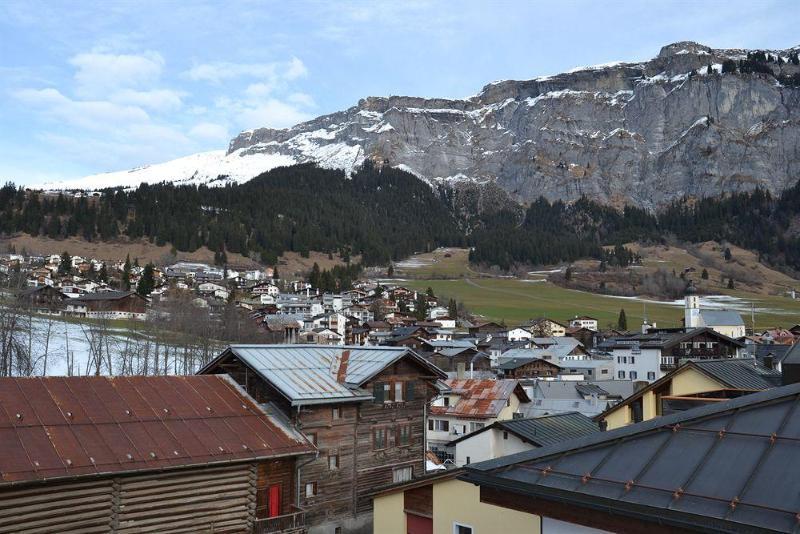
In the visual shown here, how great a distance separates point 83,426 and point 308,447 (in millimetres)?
7134

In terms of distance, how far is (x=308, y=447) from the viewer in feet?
74.2

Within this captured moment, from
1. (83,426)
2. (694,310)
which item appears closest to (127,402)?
(83,426)

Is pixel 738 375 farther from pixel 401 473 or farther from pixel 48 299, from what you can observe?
pixel 48 299

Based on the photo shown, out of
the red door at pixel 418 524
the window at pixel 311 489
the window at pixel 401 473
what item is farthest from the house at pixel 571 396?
the red door at pixel 418 524

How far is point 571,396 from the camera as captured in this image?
56094 mm

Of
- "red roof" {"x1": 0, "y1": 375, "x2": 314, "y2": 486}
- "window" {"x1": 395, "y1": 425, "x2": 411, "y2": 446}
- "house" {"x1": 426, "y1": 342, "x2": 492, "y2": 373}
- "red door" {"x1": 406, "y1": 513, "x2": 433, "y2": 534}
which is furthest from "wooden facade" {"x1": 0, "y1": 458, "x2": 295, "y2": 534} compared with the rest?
"house" {"x1": 426, "y1": 342, "x2": 492, "y2": 373}

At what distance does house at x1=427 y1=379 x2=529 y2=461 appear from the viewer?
4716 cm

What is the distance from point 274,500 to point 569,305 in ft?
498

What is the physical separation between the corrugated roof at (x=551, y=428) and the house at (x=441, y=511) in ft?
36.4

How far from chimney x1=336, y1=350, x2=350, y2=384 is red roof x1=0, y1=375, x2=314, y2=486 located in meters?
4.22

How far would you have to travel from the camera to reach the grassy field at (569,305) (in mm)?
147375

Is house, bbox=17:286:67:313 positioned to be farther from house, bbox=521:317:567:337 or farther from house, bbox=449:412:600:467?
house, bbox=521:317:567:337

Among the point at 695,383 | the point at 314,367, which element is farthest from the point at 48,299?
the point at 695,383

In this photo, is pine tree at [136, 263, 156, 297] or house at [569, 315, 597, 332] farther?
house at [569, 315, 597, 332]
